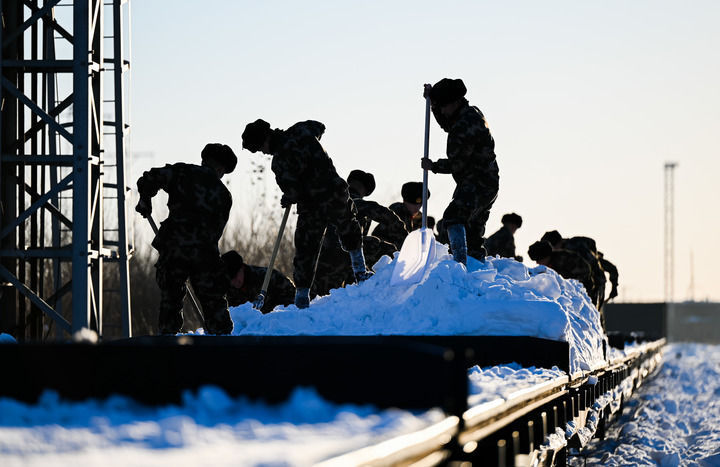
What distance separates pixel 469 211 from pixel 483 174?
36 centimetres

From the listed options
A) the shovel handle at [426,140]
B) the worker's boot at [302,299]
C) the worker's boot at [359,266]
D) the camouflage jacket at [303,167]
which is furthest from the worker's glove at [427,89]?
the worker's boot at [302,299]

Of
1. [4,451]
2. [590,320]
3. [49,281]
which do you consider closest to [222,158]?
[590,320]

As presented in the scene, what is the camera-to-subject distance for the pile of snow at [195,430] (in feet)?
9.17

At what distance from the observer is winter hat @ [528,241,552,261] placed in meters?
15.0

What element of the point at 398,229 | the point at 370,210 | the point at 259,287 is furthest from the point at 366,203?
the point at 259,287

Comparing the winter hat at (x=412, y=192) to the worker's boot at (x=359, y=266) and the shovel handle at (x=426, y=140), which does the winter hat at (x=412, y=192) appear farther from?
the worker's boot at (x=359, y=266)

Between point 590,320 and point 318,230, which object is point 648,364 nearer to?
point 590,320

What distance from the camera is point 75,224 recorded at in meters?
14.8

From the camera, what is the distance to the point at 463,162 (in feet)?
33.4

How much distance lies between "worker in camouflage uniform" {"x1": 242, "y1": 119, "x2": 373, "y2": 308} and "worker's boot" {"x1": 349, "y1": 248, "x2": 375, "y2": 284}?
331 mm

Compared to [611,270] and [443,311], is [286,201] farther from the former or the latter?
[611,270]

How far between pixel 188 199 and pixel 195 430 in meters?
5.97

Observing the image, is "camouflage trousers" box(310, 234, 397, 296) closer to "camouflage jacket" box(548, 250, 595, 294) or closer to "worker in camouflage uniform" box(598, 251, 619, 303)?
"camouflage jacket" box(548, 250, 595, 294)

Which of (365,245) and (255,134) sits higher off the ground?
(255,134)
